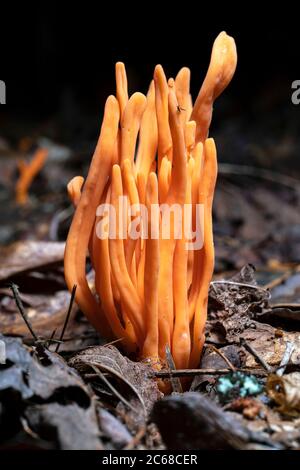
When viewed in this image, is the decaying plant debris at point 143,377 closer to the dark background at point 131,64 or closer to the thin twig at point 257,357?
the thin twig at point 257,357

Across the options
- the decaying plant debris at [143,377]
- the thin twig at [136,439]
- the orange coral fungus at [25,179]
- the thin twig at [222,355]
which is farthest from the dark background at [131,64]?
the thin twig at [136,439]

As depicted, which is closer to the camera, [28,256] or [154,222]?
[154,222]

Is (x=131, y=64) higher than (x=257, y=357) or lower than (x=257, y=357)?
higher

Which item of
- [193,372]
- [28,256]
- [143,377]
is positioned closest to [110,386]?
[143,377]

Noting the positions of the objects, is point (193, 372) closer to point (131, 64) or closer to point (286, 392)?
point (286, 392)

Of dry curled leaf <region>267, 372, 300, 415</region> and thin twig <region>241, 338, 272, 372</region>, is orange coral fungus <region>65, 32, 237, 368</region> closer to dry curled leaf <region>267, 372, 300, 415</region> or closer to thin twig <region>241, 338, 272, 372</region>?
thin twig <region>241, 338, 272, 372</region>
